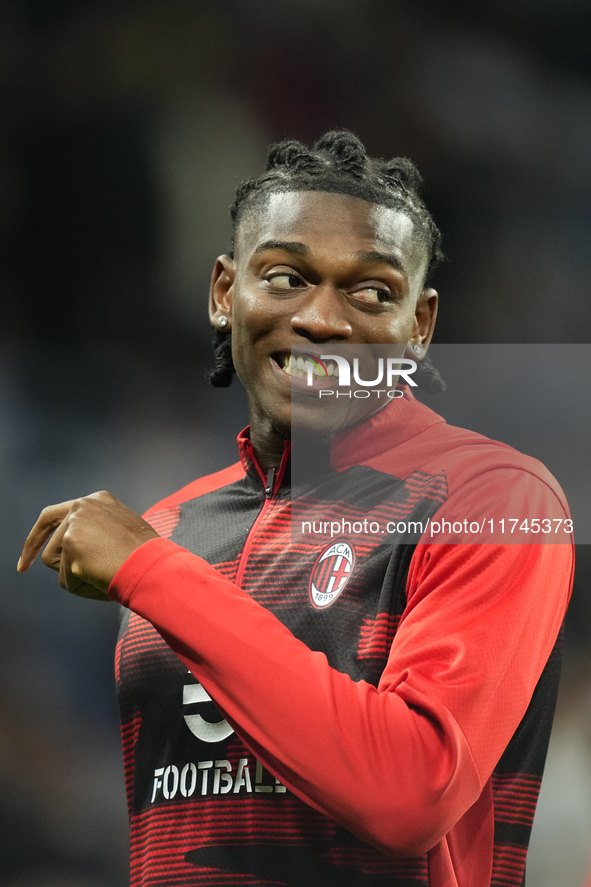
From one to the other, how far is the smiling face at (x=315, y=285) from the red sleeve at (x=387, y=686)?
0.41 meters

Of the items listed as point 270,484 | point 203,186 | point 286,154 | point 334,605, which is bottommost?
point 334,605

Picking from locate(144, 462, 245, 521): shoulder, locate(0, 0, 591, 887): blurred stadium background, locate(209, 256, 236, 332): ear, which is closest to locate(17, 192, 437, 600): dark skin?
locate(209, 256, 236, 332): ear

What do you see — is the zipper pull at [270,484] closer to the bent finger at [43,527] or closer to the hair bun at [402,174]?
the bent finger at [43,527]

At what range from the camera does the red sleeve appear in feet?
3.18

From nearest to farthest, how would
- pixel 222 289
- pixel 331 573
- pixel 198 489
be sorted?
pixel 331 573 < pixel 222 289 < pixel 198 489

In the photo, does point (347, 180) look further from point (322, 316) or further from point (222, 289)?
point (222, 289)

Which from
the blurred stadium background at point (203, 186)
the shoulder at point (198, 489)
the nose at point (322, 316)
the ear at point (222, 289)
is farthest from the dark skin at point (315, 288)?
the blurred stadium background at point (203, 186)

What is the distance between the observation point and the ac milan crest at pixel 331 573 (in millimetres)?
1224

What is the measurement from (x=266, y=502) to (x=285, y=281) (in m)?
0.35

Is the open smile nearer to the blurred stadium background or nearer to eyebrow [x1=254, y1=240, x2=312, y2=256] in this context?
eyebrow [x1=254, y1=240, x2=312, y2=256]

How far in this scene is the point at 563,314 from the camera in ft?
8.63

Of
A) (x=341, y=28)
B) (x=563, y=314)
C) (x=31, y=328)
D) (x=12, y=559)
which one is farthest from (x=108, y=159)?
(x=563, y=314)

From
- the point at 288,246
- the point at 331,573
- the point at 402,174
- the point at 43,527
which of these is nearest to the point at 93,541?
the point at 43,527

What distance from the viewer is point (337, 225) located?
4.54 feet
